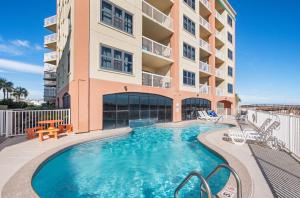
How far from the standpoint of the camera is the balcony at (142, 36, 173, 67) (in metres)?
17.2

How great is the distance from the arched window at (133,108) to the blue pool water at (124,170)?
383 cm

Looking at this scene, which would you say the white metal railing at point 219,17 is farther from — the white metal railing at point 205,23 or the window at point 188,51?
the window at point 188,51

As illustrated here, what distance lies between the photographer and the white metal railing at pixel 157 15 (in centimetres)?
1714

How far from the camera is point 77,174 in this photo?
621cm

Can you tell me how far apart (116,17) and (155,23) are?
474cm

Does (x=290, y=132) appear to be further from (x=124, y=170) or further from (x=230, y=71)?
(x=230, y=71)

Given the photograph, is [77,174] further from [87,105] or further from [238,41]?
[238,41]

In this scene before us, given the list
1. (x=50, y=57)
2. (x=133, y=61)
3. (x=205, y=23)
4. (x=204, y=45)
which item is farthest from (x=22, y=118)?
(x=205, y=23)

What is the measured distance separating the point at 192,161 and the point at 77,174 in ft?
14.9

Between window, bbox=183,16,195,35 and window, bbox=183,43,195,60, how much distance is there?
206 centimetres

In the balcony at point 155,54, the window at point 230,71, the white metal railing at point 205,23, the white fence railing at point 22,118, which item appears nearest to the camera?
the white fence railing at point 22,118

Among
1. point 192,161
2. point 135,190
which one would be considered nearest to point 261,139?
point 192,161

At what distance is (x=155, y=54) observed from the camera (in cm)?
1742

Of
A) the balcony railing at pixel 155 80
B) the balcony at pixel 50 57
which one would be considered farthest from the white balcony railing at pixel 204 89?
the balcony at pixel 50 57
